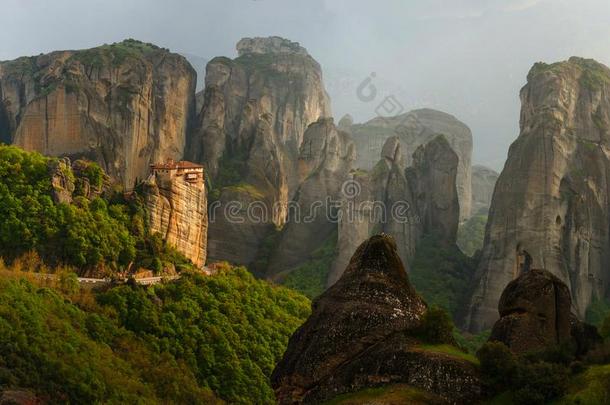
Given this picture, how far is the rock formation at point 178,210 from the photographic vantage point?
236 feet

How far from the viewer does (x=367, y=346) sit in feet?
101

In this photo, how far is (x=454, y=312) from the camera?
86.4 metres

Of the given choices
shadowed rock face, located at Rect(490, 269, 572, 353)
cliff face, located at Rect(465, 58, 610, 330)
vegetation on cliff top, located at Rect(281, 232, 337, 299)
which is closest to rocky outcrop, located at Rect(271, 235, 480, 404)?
shadowed rock face, located at Rect(490, 269, 572, 353)

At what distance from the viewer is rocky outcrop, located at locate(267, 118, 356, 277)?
95.5m

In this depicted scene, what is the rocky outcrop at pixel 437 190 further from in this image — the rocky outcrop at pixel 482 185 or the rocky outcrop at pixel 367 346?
the rocky outcrop at pixel 367 346

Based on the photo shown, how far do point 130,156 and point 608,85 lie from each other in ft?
145

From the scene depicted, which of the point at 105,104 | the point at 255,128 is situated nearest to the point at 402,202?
the point at 255,128

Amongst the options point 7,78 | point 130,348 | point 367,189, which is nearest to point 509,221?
point 367,189

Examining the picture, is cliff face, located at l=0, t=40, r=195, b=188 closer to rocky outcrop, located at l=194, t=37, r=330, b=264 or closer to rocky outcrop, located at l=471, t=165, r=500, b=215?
rocky outcrop, located at l=194, t=37, r=330, b=264

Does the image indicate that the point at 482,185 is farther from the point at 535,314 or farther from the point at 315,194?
the point at 535,314

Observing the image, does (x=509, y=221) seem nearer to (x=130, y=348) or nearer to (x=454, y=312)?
(x=454, y=312)

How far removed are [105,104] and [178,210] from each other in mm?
19045

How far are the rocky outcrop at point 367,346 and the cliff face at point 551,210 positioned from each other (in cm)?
5013

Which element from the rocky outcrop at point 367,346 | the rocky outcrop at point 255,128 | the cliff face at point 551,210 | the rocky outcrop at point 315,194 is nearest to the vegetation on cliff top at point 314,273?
the rocky outcrop at point 315,194
